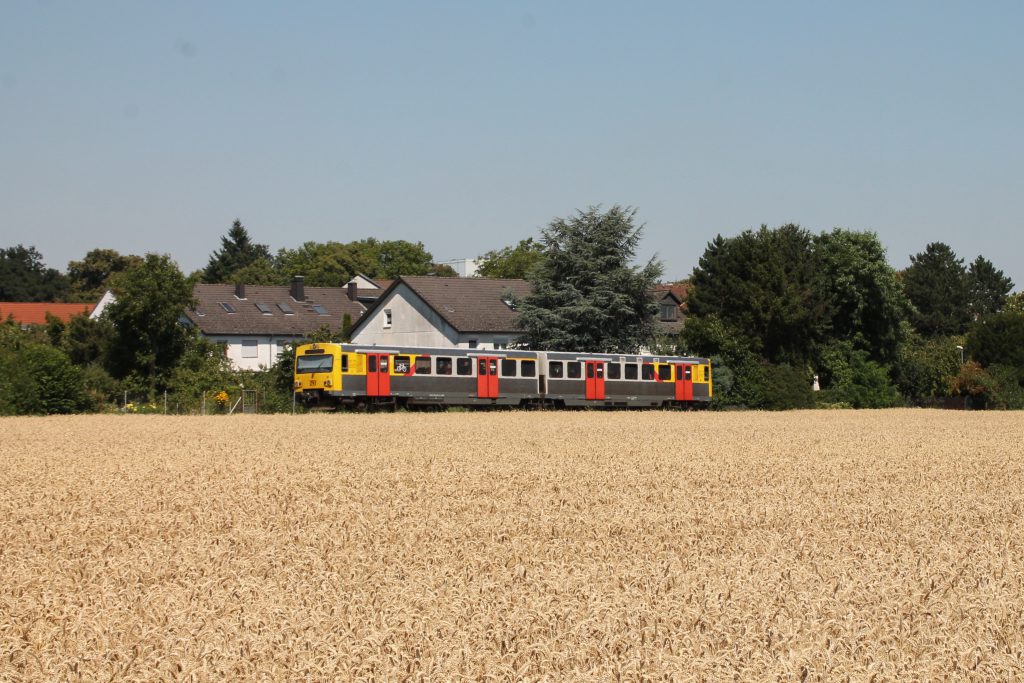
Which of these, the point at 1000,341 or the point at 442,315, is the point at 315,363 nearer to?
the point at 442,315

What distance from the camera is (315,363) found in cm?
4650

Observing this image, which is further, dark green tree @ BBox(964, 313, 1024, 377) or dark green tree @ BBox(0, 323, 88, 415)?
dark green tree @ BBox(964, 313, 1024, 377)

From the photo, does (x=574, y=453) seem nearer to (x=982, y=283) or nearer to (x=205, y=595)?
(x=205, y=595)

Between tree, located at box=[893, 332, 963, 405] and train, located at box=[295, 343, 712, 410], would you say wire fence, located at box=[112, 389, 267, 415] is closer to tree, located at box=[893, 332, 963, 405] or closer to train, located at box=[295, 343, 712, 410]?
train, located at box=[295, 343, 712, 410]

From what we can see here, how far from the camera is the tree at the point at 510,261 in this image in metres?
130

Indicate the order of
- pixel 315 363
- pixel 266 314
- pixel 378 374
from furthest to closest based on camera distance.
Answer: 1. pixel 266 314
2. pixel 378 374
3. pixel 315 363

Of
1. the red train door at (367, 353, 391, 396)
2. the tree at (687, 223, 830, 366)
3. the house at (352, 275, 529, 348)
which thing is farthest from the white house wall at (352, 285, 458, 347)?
the red train door at (367, 353, 391, 396)

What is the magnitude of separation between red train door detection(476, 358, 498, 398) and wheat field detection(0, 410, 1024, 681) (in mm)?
25648

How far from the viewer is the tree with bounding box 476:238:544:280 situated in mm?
129750

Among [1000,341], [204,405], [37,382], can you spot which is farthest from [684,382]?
[37,382]

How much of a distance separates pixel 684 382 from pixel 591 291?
8.50 m

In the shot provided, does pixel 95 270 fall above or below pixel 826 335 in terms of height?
above

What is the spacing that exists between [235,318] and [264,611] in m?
82.8

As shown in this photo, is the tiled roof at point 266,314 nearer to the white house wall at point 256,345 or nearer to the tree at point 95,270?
the white house wall at point 256,345
